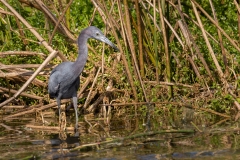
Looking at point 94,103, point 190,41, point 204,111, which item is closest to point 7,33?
point 94,103

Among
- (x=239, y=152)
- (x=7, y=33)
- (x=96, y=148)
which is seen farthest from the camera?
(x=7, y=33)

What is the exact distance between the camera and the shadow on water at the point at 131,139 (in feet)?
18.5

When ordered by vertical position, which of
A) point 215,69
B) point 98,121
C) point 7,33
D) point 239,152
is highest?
point 7,33

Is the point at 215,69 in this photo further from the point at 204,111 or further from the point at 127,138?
the point at 127,138

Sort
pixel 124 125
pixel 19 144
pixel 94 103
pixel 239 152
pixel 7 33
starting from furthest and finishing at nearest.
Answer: pixel 7 33
pixel 94 103
pixel 124 125
pixel 19 144
pixel 239 152

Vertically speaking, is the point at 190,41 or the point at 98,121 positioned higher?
the point at 190,41

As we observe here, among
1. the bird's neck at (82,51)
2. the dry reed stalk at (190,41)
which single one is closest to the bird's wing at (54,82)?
the bird's neck at (82,51)

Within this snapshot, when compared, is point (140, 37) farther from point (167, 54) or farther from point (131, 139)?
point (131, 139)

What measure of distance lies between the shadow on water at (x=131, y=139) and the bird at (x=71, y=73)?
0.34 meters

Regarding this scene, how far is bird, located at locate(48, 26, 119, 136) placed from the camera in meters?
7.29

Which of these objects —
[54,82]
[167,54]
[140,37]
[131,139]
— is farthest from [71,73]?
[131,139]

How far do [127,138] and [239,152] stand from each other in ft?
3.48

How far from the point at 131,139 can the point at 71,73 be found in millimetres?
1517

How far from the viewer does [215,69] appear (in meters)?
8.36
